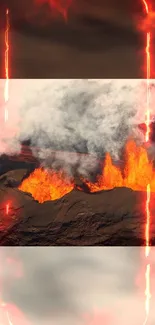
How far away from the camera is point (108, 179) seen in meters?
2.14

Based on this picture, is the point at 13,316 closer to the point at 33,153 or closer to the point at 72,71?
the point at 33,153

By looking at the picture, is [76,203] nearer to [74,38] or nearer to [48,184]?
[48,184]

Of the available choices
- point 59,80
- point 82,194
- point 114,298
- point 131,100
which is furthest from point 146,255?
A: point 59,80

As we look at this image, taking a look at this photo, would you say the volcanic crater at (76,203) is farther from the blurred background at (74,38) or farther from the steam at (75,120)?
the blurred background at (74,38)

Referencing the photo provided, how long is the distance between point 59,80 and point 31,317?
41.5 inches

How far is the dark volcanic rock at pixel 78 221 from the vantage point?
2086mm

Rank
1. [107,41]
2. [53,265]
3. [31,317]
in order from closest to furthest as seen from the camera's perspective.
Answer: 1. [31,317]
2. [53,265]
3. [107,41]

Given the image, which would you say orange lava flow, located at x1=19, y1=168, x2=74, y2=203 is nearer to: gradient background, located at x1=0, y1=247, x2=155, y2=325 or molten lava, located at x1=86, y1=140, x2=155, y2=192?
molten lava, located at x1=86, y1=140, x2=155, y2=192

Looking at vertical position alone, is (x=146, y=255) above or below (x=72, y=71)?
below

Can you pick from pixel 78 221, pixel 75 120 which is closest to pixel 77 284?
pixel 78 221

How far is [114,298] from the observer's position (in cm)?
193

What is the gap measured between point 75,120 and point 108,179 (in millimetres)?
312

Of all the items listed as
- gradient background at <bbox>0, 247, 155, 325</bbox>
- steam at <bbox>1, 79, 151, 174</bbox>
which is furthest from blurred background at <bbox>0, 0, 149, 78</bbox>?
gradient background at <bbox>0, 247, 155, 325</bbox>

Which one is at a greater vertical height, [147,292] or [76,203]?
[76,203]
